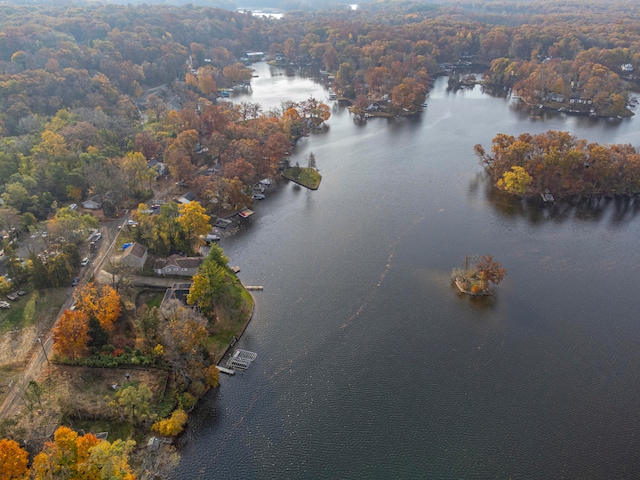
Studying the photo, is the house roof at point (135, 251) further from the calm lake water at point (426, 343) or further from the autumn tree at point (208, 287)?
the calm lake water at point (426, 343)

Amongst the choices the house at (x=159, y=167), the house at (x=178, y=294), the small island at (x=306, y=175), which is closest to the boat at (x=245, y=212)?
the small island at (x=306, y=175)

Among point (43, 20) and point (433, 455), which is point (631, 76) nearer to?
point (433, 455)

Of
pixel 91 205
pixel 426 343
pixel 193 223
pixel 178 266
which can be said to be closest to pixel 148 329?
pixel 178 266

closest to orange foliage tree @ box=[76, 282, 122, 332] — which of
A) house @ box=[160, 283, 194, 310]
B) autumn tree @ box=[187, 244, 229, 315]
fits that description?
Result: house @ box=[160, 283, 194, 310]

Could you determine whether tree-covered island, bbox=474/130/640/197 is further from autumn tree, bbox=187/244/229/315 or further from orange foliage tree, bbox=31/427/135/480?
orange foliage tree, bbox=31/427/135/480

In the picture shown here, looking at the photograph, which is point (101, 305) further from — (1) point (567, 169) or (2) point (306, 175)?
(1) point (567, 169)
